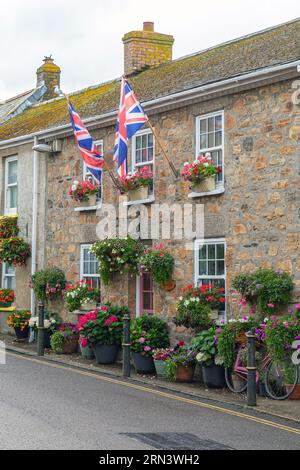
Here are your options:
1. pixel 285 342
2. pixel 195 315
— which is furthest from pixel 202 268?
pixel 285 342

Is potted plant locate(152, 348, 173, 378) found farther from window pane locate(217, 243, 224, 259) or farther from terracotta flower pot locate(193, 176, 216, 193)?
terracotta flower pot locate(193, 176, 216, 193)

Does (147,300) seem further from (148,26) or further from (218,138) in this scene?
(148,26)

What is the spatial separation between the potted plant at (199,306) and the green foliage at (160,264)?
2.87 feet

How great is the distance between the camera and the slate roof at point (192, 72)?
611 inches

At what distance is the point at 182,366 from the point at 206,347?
2.78 ft

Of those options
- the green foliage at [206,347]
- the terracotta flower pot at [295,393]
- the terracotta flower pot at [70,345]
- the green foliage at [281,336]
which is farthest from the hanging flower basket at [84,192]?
the terracotta flower pot at [295,393]

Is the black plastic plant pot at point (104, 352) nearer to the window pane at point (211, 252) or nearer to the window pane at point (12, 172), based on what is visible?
the window pane at point (211, 252)

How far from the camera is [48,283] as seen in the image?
1956 centimetres

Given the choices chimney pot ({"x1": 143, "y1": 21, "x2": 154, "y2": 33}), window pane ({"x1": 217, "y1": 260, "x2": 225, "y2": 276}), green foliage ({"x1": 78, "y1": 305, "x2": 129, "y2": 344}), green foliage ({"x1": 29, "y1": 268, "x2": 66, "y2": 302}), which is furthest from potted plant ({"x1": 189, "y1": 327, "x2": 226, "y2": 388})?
chimney pot ({"x1": 143, "y1": 21, "x2": 154, "y2": 33})

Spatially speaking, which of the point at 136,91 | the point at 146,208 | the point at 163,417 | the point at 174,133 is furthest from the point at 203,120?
Answer: the point at 163,417

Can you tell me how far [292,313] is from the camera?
13008 mm

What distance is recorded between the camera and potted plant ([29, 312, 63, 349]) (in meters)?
19.0
